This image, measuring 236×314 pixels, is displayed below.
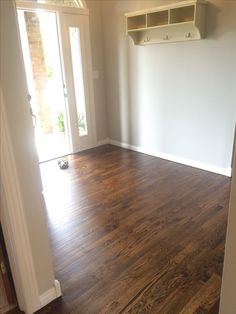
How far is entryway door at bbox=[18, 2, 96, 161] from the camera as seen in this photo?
392 cm

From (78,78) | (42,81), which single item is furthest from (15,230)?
(42,81)

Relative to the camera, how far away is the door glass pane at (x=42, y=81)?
16.8ft

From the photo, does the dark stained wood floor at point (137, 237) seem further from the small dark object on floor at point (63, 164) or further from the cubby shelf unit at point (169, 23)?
the cubby shelf unit at point (169, 23)

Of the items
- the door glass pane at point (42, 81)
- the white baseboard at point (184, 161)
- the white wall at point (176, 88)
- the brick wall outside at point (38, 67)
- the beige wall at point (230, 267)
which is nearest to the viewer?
the beige wall at point (230, 267)

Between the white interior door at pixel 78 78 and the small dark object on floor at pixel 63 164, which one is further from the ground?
the white interior door at pixel 78 78

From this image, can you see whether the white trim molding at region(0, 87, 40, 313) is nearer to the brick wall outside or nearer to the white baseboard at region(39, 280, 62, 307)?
the white baseboard at region(39, 280, 62, 307)

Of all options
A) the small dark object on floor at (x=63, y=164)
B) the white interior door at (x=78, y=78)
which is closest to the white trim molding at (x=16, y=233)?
the small dark object on floor at (x=63, y=164)

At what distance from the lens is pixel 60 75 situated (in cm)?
409

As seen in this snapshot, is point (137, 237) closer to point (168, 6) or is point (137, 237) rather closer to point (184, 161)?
point (184, 161)

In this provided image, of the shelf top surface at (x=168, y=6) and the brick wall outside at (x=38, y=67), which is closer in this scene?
the shelf top surface at (x=168, y=6)

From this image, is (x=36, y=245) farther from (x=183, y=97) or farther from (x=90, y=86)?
(x=90, y=86)

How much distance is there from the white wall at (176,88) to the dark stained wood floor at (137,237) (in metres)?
0.43

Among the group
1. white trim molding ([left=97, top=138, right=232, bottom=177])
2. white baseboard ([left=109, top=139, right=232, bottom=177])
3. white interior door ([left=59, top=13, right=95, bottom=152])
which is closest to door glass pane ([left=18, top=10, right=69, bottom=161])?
white interior door ([left=59, top=13, right=95, bottom=152])

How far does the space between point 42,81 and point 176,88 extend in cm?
316
